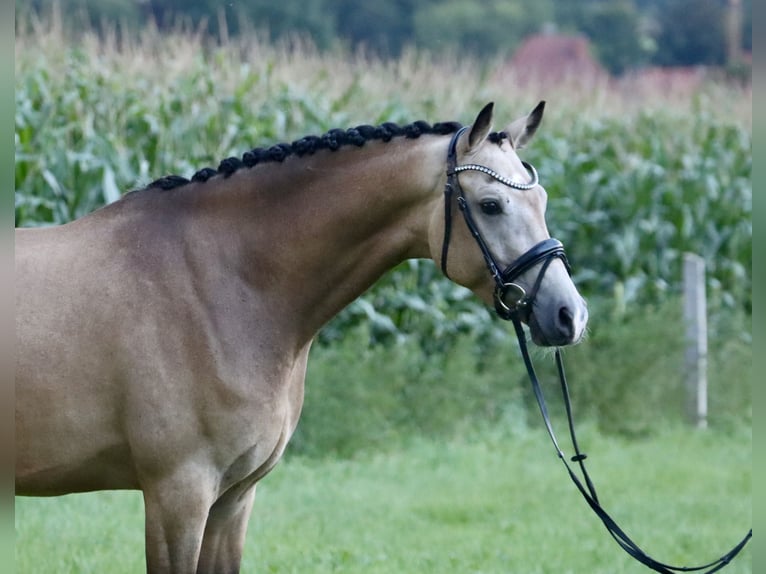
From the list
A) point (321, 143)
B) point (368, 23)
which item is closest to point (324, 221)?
point (321, 143)

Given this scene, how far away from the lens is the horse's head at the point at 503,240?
3580mm

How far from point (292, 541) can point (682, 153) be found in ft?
24.4

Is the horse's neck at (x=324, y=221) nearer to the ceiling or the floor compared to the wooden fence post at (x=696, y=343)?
nearer to the ceiling

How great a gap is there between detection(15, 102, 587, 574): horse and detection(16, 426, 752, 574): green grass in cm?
195

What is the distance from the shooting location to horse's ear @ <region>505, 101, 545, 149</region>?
154 inches

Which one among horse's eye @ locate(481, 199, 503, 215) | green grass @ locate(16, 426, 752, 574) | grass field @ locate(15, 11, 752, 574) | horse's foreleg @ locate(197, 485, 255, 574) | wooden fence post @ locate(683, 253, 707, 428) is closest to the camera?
horse's eye @ locate(481, 199, 503, 215)

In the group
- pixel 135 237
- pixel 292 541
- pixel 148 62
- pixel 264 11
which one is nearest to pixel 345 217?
pixel 135 237

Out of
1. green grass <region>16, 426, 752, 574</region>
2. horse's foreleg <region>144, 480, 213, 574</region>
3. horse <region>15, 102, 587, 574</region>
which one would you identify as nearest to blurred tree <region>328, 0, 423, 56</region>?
green grass <region>16, 426, 752, 574</region>

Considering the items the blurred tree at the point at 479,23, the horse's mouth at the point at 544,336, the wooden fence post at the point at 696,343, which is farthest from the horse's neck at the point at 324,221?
the blurred tree at the point at 479,23

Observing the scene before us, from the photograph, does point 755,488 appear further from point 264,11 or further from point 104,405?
point 264,11

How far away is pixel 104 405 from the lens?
11.8ft

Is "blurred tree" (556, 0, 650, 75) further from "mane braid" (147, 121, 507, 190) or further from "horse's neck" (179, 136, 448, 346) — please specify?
"horse's neck" (179, 136, 448, 346)

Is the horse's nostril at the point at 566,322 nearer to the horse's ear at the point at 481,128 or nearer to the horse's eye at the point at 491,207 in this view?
the horse's eye at the point at 491,207

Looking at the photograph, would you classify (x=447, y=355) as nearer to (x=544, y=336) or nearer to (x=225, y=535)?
(x=225, y=535)
